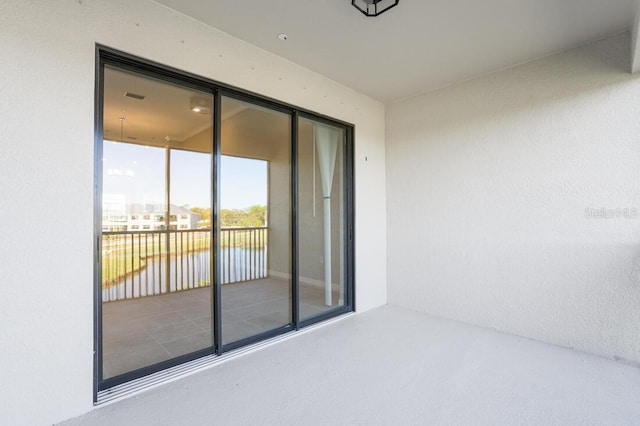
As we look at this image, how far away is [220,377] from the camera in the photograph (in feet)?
8.02

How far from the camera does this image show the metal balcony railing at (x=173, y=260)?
2827mm

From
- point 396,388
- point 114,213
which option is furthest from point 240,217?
point 396,388

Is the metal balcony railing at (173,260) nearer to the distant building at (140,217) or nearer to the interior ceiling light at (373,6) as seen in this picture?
the distant building at (140,217)

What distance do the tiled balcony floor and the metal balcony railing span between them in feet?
0.40

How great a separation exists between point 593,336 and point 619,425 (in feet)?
4.12

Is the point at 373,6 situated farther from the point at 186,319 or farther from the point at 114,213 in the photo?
the point at 186,319

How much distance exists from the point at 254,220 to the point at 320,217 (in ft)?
3.02

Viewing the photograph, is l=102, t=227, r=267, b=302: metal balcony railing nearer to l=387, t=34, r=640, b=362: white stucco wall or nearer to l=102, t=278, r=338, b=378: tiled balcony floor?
l=102, t=278, r=338, b=378: tiled balcony floor

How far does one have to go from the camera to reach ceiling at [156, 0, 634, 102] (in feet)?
7.91

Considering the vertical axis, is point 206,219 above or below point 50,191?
below

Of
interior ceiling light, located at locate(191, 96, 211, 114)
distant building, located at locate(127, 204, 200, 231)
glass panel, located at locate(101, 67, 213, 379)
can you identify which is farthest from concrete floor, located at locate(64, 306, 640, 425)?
interior ceiling light, located at locate(191, 96, 211, 114)

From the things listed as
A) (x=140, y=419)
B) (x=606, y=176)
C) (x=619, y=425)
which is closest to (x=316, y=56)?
(x=606, y=176)

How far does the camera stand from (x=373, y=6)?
94.0 inches

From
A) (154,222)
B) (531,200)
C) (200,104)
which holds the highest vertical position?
(200,104)
